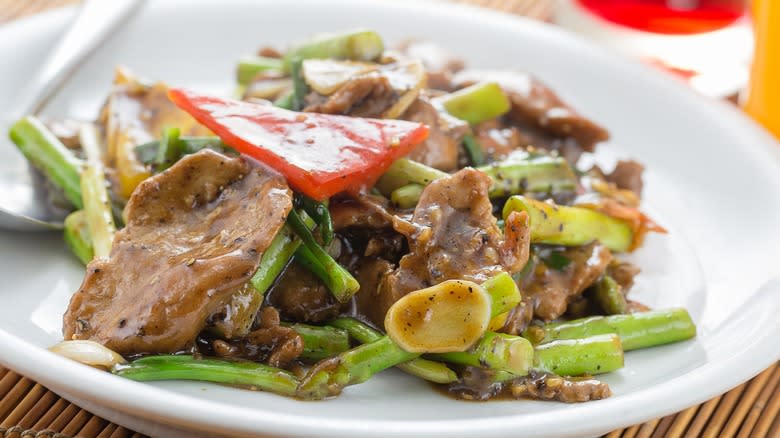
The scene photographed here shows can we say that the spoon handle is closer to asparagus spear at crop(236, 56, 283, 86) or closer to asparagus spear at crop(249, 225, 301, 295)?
asparagus spear at crop(236, 56, 283, 86)

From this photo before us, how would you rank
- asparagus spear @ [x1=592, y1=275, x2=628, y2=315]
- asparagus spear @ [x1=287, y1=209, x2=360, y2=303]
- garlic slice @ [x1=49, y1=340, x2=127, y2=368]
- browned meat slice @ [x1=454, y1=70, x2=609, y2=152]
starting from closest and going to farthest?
garlic slice @ [x1=49, y1=340, x2=127, y2=368] → asparagus spear @ [x1=287, y1=209, x2=360, y2=303] → asparagus spear @ [x1=592, y1=275, x2=628, y2=315] → browned meat slice @ [x1=454, y1=70, x2=609, y2=152]

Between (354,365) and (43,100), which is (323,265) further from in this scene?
(43,100)

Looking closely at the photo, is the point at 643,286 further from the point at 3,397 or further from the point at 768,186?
the point at 3,397

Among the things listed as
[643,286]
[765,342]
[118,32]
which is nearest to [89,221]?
[118,32]

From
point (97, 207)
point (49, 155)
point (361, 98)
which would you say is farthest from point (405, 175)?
point (49, 155)

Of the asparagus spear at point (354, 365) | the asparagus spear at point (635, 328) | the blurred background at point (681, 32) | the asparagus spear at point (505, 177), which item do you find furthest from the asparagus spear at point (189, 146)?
the blurred background at point (681, 32)

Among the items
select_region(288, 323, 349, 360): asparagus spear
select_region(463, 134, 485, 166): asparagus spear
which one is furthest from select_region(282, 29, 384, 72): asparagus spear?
select_region(288, 323, 349, 360): asparagus spear
